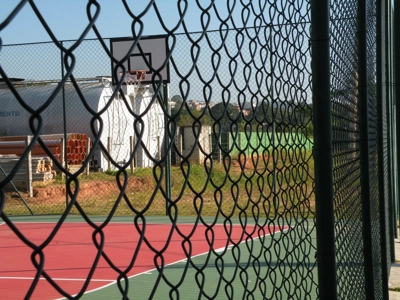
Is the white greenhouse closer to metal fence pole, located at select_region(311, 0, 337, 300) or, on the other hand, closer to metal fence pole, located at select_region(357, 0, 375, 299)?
metal fence pole, located at select_region(357, 0, 375, 299)

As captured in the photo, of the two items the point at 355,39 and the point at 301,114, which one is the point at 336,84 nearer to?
→ the point at 301,114

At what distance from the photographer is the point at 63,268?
29.6 feet

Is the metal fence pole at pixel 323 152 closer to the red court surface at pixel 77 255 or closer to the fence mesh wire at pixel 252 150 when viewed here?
the fence mesh wire at pixel 252 150

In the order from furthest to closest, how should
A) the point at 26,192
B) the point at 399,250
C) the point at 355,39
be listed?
the point at 26,192, the point at 399,250, the point at 355,39

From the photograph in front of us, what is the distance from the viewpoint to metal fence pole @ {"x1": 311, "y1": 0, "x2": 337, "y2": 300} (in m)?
2.78

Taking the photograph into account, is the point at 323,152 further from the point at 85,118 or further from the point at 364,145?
the point at 85,118

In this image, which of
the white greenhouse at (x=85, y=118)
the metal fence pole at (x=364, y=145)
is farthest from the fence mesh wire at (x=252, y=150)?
the white greenhouse at (x=85, y=118)

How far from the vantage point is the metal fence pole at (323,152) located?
2.78m

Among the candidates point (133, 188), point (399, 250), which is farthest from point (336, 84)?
point (133, 188)

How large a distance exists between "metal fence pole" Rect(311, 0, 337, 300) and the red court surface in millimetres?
3039

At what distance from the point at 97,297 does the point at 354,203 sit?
10.7ft

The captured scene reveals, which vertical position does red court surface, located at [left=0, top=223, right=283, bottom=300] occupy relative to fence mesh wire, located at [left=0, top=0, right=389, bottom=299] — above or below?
below

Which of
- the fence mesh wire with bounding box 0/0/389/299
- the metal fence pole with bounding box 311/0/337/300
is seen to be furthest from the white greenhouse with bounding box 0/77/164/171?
the metal fence pole with bounding box 311/0/337/300

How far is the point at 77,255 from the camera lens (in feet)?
33.9
